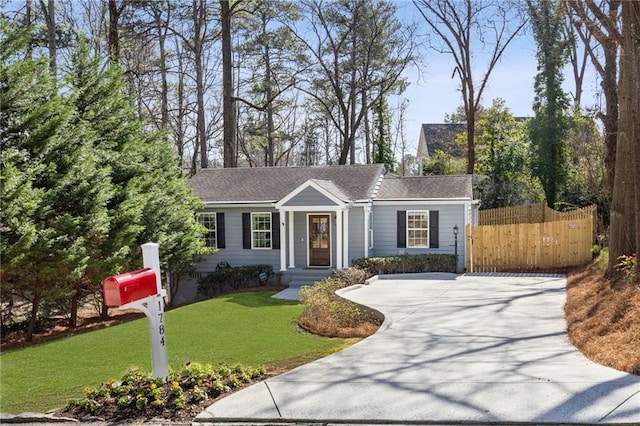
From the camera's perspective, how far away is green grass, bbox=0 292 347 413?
7289 millimetres

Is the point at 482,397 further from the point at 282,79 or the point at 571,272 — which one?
the point at 282,79

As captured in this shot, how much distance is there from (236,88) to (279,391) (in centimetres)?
3513

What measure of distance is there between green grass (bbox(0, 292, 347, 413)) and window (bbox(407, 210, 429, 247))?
7033 mm

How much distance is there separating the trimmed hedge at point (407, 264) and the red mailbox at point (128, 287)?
40.5ft

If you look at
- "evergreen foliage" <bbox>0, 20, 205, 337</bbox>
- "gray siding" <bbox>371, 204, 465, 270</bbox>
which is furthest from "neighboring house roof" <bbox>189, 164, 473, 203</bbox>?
"evergreen foliage" <bbox>0, 20, 205, 337</bbox>

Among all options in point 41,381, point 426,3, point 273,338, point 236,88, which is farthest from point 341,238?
point 236,88

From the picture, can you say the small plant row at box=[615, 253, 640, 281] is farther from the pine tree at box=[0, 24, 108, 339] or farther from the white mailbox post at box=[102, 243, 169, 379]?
the pine tree at box=[0, 24, 108, 339]

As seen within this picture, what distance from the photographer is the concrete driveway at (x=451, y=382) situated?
17.0 ft

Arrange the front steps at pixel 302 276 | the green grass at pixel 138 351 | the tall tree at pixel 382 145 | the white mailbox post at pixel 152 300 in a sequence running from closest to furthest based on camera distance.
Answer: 1. the white mailbox post at pixel 152 300
2. the green grass at pixel 138 351
3. the front steps at pixel 302 276
4. the tall tree at pixel 382 145

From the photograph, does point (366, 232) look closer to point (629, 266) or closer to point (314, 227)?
point (314, 227)

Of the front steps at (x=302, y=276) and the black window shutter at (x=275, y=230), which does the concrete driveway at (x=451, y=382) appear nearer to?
the front steps at (x=302, y=276)

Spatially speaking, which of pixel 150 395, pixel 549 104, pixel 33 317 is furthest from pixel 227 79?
pixel 150 395

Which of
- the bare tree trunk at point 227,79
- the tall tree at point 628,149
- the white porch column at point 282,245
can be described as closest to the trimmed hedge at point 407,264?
the white porch column at point 282,245

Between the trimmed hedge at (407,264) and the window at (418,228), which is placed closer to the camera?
the trimmed hedge at (407,264)
